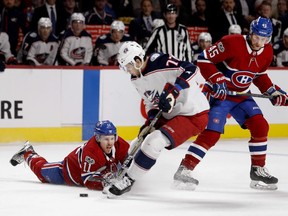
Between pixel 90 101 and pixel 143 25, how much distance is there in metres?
1.50

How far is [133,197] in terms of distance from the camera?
554 cm

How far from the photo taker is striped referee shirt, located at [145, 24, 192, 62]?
356 inches

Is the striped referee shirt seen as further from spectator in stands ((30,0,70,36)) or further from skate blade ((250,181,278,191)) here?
skate blade ((250,181,278,191))

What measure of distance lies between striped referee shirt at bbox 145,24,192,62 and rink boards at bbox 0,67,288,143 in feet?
2.26

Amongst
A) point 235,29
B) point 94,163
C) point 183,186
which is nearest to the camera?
point 94,163

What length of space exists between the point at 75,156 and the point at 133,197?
53 cm

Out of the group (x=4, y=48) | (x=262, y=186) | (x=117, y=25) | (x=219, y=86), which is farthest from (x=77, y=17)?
(x=262, y=186)

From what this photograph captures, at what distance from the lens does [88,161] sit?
5602mm

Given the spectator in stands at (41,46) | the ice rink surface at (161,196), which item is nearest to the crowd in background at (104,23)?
the spectator in stands at (41,46)

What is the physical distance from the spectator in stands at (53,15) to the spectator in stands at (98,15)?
0.28 metres

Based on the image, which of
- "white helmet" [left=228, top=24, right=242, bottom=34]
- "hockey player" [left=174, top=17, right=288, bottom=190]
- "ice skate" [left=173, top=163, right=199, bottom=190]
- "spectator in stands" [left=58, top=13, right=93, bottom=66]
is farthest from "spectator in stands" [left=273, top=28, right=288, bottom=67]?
"ice skate" [left=173, top=163, right=199, bottom=190]

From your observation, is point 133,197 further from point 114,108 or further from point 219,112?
point 114,108

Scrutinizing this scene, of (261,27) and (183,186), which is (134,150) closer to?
(183,186)

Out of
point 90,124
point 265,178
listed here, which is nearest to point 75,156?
point 265,178
